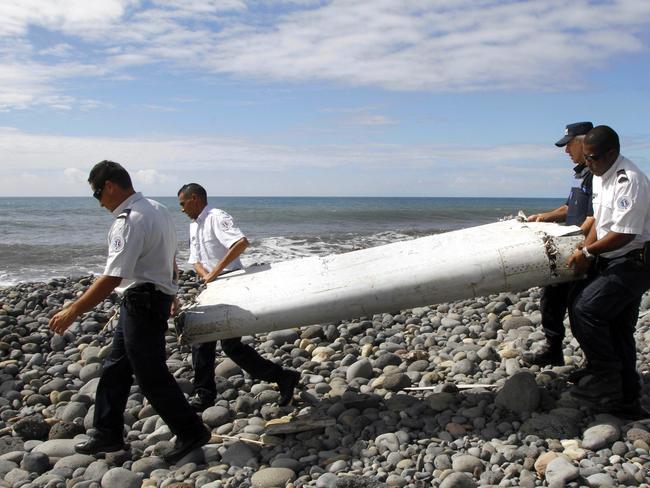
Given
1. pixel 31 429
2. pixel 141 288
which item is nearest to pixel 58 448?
pixel 31 429

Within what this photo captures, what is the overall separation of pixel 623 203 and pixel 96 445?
3717 mm

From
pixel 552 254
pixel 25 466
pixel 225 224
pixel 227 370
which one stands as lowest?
pixel 25 466

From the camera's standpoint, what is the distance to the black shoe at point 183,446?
4219 mm

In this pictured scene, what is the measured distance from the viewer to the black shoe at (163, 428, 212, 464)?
4.22m

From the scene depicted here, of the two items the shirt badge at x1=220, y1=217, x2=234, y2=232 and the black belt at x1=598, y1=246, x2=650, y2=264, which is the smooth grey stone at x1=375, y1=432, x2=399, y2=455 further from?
the shirt badge at x1=220, y1=217, x2=234, y2=232

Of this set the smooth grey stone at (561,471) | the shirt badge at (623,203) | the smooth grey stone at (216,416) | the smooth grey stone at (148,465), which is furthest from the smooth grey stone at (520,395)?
the smooth grey stone at (148,465)

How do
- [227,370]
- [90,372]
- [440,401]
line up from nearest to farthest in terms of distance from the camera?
[440,401]
[227,370]
[90,372]

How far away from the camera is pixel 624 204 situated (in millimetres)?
3803

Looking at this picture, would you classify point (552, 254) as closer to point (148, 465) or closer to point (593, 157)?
point (593, 157)

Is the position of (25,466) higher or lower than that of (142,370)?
lower

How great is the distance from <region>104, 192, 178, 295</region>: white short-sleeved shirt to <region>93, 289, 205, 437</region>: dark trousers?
0.33 ft

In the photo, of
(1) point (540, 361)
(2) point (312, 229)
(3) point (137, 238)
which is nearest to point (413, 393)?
(1) point (540, 361)

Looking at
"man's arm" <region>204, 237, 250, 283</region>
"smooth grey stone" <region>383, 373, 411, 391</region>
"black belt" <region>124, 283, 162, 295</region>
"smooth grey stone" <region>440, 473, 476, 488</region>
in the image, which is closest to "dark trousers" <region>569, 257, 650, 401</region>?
"smooth grey stone" <region>440, 473, 476, 488</region>

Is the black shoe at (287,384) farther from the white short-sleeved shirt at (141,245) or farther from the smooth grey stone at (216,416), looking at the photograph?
the white short-sleeved shirt at (141,245)
